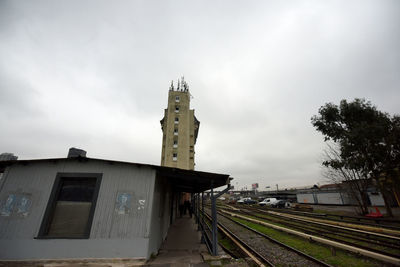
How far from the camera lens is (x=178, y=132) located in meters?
30.9

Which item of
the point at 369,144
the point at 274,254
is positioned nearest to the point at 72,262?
the point at 274,254

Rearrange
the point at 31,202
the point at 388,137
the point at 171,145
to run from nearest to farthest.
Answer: the point at 31,202, the point at 388,137, the point at 171,145

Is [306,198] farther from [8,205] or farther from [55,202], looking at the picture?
[8,205]

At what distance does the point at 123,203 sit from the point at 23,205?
3914mm

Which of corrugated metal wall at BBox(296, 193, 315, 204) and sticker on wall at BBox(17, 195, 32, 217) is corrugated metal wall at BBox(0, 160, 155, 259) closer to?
sticker on wall at BBox(17, 195, 32, 217)

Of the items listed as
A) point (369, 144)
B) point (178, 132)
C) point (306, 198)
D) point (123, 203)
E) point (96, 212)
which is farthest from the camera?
point (306, 198)

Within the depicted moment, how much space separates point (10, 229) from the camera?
6.05 meters

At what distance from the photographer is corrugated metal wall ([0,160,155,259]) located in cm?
591

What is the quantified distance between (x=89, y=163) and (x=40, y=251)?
3399 millimetres

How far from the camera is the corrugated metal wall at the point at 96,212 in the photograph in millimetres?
5914

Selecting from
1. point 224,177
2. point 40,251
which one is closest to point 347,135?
point 224,177

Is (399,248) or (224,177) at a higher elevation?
(224,177)

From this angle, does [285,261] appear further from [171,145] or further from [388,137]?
[171,145]

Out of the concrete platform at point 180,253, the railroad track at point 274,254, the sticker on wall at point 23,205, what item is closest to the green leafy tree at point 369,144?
the railroad track at point 274,254
